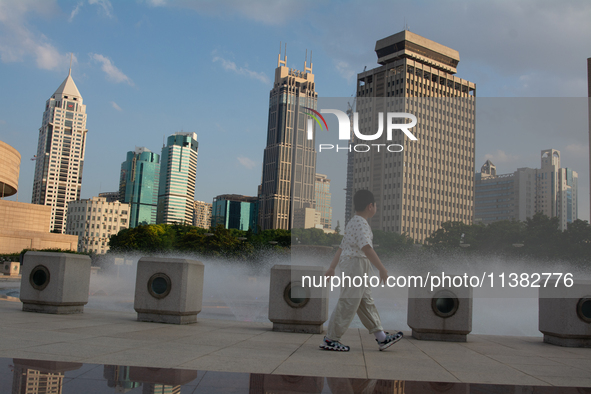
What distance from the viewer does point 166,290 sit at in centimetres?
934

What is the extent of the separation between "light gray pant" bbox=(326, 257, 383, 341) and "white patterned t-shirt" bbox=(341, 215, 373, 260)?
0.10m

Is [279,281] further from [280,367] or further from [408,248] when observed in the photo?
[408,248]

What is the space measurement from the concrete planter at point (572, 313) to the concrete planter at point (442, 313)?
151cm

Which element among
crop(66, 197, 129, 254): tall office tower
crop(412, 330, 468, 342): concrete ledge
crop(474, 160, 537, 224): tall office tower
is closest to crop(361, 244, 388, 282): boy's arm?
crop(412, 330, 468, 342): concrete ledge

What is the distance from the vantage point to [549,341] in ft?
29.0

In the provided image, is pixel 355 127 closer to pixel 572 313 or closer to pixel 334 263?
pixel 334 263

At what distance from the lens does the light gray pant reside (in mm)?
6601

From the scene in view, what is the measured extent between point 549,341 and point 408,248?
14.1 feet

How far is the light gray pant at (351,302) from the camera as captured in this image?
260 inches

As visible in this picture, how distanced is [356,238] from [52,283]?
6.80 meters

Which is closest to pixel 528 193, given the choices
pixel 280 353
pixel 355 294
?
pixel 355 294

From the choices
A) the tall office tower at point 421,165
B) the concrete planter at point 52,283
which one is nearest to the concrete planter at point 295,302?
the tall office tower at point 421,165

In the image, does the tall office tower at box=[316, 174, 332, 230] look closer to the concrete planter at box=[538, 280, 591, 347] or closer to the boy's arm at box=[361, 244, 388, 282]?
the boy's arm at box=[361, 244, 388, 282]

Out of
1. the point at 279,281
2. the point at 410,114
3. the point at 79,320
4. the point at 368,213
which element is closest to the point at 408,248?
the point at 410,114
